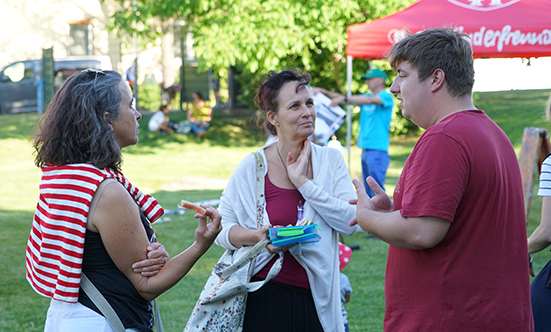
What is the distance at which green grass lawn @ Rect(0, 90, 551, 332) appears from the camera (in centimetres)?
521

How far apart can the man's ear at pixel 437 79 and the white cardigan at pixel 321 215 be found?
3.30 feet

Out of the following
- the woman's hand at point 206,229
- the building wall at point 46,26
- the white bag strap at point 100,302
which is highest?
the building wall at point 46,26

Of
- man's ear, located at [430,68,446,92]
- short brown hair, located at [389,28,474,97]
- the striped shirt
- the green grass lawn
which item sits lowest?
the green grass lawn

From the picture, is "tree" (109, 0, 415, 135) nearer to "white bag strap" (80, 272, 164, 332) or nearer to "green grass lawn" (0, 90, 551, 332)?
"green grass lawn" (0, 90, 551, 332)

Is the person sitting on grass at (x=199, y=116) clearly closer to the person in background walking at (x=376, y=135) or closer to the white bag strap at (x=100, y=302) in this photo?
the person in background walking at (x=376, y=135)

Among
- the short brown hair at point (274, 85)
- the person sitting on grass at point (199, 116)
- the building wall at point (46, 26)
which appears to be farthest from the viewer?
the building wall at point (46, 26)

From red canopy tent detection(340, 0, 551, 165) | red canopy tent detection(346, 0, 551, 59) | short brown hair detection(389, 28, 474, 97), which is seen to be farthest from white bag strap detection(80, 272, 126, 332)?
red canopy tent detection(340, 0, 551, 165)

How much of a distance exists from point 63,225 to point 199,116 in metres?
18.7

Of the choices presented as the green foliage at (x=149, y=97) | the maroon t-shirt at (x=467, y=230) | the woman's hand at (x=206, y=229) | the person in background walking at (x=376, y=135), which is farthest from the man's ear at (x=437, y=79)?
the green foliage at (x=149, y=97)

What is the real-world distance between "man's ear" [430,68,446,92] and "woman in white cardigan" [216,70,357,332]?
1.01 meters

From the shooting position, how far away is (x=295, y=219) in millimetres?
2945

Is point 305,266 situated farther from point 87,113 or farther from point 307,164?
point 87,113

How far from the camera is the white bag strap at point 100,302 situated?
2139 millimetres

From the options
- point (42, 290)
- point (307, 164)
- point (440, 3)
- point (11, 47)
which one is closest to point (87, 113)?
point (42, 290)
